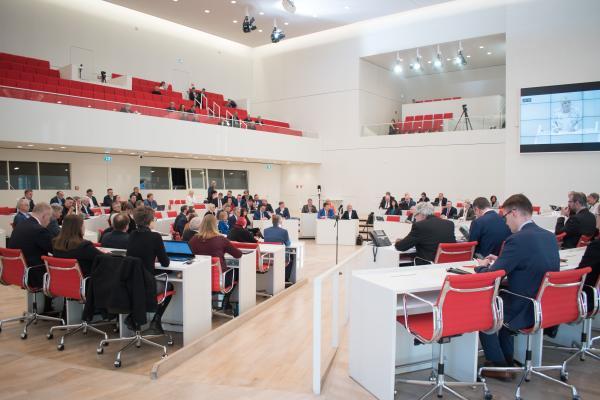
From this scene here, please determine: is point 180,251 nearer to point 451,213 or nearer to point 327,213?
point 327,213

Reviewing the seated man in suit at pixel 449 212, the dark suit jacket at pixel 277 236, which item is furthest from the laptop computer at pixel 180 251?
the seated man in suit at pixel 449 212

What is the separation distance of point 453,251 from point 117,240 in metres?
3.90

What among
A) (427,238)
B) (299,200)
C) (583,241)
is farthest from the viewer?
(299,200)

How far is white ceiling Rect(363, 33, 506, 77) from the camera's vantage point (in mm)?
16297

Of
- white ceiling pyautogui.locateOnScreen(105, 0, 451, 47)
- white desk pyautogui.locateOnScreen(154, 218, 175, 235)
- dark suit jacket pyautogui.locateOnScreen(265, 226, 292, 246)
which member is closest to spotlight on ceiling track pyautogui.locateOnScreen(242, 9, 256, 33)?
white ceiling pyautogui.locateOnScreen(105, 0, 451, 47)

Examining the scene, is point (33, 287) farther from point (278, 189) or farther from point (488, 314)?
point (278, 189)

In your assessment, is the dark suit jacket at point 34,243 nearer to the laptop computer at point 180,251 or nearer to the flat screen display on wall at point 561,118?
the laptop computer at point 180,251

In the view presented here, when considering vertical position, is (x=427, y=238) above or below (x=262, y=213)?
above

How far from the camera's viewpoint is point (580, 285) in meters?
3.30

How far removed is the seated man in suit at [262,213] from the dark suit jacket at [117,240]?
7.75 m

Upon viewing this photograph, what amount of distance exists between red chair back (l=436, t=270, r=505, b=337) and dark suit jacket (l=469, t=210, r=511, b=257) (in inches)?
73.1

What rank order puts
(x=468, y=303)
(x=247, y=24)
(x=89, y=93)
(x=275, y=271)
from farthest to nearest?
(x=247, y=24) < (x=89, y=93) < (x=275, y=271) < (x=468, y=303)

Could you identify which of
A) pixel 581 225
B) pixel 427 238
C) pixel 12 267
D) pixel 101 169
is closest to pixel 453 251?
pixel 427 238

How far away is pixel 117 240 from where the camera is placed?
17.3 ft
